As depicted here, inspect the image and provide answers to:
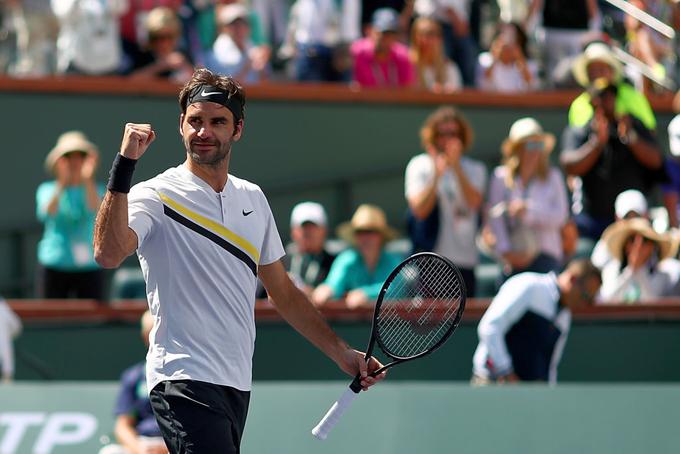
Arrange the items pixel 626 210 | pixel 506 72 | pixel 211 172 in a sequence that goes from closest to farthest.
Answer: pixel 211 172 < pixel 626 210 < pixel 506 72

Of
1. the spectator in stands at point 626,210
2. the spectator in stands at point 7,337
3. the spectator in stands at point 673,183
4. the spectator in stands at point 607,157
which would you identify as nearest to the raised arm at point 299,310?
the spectator in stands at point 7,337

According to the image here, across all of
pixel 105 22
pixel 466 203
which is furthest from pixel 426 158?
pixel 105 22

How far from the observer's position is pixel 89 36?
37.6 ft

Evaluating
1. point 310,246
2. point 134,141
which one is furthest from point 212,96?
point 310,246

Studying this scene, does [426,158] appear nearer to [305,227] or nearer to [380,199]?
[305,227]

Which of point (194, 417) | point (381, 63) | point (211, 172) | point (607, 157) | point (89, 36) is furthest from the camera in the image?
point (381, 63)

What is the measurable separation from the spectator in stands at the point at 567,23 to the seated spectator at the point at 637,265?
2865 millimetres

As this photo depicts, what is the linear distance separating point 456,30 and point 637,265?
3220 millimetres

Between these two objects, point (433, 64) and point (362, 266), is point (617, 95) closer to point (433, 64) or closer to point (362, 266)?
point (433, 64)

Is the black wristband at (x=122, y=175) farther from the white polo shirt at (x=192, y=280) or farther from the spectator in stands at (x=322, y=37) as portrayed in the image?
the spectator in stands at (x=322, y=37)

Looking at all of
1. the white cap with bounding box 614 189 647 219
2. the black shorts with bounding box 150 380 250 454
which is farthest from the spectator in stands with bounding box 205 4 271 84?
the black shorts with bounding box 150 380 250 454

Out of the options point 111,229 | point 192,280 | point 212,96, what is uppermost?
point 212,96

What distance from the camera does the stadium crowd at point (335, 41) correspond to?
1162cm

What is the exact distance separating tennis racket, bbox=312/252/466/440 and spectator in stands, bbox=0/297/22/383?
3.85 m
